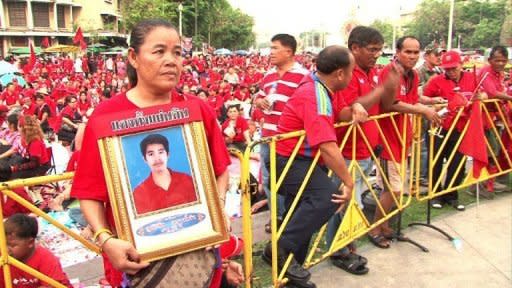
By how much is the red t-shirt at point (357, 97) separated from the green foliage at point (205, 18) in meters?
34.3

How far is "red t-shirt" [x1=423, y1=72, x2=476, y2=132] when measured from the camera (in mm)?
5035

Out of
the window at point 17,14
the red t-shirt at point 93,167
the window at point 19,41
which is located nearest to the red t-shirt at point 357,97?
the red t-shirt at point 93,167

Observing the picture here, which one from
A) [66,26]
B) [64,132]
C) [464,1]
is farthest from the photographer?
[464,1]

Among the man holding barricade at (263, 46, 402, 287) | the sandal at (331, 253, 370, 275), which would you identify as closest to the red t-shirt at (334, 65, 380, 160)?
the man holding barricade at (263, 46, 402, 287)

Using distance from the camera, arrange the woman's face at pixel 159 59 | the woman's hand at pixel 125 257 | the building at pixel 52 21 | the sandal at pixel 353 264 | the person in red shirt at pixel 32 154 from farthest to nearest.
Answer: the building at pixel 52 21 → the person in red shirt at pixel 32 154 → the sandal at pixel 353 264 → the woman's face at pixel 159 59 → the woman's hand at pixel 125 257

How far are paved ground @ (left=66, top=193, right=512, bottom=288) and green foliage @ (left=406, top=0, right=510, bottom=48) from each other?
6914cm

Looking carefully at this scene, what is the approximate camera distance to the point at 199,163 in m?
1.69

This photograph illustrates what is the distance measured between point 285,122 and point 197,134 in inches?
64.9

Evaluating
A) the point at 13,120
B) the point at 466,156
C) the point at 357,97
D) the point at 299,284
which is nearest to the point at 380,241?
the point at 299,284

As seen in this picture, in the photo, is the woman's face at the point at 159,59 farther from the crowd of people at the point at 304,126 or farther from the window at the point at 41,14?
the window at the point at 41,14

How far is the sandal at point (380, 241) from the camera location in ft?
14.1

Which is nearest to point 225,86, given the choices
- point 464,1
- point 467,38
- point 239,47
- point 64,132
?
point 64,132

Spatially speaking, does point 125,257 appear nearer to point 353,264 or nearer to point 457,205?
point 353,264

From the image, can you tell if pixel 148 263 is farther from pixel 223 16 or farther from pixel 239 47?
pixel 239 47
